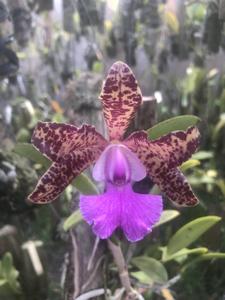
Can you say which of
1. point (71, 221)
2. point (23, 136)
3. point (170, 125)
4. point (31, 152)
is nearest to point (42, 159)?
point (31, 152)

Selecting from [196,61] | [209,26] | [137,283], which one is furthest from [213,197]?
[196,61]

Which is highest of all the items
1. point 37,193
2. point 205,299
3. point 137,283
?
point 37,193

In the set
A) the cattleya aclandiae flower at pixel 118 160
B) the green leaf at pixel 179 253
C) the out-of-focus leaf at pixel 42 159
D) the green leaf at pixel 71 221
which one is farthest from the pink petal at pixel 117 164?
the green leaf at pixel 179 253

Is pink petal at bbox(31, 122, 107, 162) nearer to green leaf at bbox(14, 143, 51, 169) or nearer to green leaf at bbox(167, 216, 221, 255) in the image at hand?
green leaf at bbox(14, 143, 51, 169)

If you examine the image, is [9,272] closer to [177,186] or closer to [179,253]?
[179,253]

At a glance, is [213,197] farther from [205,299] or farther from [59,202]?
[59,202]

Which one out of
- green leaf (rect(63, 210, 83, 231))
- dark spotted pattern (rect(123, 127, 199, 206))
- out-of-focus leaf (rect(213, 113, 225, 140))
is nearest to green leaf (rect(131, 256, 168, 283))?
green leaf (rect(63, 210, 83, 231))
